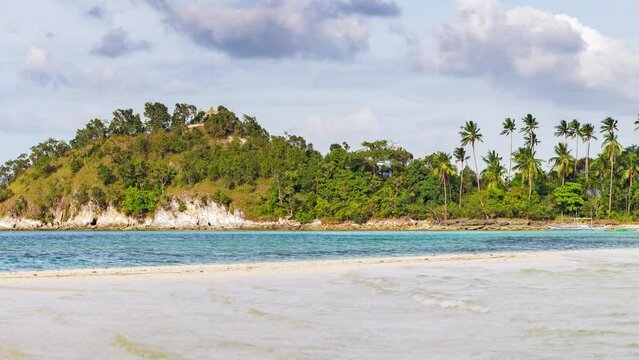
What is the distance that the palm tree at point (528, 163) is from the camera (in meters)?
136

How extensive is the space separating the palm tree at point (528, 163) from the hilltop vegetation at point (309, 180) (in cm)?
26

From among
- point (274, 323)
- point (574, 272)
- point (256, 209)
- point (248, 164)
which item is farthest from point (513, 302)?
point (248, 164)

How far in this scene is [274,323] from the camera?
14844 mm

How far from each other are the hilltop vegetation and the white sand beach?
112726 millimetres

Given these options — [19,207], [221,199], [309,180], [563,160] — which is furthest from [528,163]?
[19,207]

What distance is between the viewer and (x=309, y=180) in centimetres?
15288

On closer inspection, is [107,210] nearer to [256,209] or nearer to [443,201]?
[256,209]

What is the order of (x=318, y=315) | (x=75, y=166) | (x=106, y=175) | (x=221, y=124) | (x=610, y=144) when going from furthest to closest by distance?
(x=221, y=124) < (x=75, y=166) < (x=106, y=175) < (x=610, y=144) < (x=318, y=315)

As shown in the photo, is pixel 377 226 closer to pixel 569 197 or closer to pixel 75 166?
pixel 569 197

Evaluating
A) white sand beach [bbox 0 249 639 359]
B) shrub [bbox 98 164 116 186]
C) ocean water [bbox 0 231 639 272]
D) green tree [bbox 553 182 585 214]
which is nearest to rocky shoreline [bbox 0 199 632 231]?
green tree [bbox 553 182 585 214]

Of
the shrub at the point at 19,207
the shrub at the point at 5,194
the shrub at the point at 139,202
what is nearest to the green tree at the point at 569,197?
the shrub at the point at 139,202

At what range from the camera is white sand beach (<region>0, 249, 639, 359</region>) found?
39.3 ft

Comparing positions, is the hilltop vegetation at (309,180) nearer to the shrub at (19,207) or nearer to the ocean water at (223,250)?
the shrub at (19,207)

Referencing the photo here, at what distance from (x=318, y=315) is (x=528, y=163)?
127154mm
